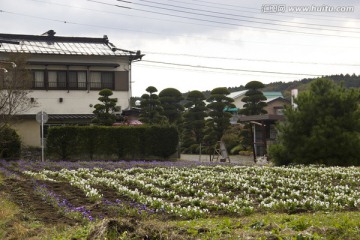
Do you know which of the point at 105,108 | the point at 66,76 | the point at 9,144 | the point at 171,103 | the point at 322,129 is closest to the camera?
the point at 322,129

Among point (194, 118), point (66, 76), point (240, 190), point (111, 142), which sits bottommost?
point (240, 190)

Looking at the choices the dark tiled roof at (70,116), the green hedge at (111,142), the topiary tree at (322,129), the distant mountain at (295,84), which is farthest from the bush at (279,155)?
the distant mountain at (295,84)

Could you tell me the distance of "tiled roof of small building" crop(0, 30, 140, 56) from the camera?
3800 centimetres

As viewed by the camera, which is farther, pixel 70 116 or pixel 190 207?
pixel 70 116

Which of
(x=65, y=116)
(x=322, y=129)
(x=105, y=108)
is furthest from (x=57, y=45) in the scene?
(x=322, y=129)

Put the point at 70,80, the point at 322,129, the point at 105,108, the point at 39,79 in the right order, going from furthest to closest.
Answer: the point at 70,80 → the point at 39,79 → the point at 105,108 → the point at 322,129

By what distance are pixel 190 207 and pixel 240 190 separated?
377 centimetres

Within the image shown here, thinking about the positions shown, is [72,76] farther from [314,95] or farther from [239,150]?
[314,95]

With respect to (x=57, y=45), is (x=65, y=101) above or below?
below

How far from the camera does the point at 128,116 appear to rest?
1586 inches

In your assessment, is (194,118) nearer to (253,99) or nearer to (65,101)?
(253,99)

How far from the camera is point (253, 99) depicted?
42781 mm

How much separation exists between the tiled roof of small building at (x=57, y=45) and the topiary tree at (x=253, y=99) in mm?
10158

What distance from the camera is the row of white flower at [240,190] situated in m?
10.9
